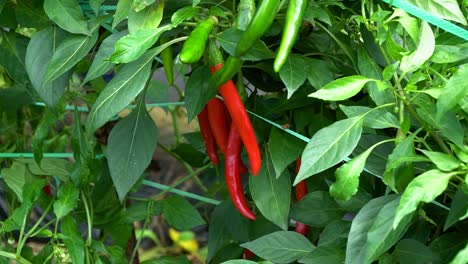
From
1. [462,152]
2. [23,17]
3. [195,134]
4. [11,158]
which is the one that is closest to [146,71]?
[23,17]

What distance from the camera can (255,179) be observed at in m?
1.44

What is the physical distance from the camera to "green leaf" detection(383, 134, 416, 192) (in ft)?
3.48

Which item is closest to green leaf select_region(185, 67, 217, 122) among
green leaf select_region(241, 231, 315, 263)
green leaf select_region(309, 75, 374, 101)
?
green leaf select_region(241, 231, 315, 263)

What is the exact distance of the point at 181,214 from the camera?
5.57 ft

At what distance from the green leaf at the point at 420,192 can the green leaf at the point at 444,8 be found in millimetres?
249

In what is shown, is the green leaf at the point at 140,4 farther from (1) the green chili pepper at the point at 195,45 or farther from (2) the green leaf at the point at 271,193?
(2) the green leaf at the point at 271,193

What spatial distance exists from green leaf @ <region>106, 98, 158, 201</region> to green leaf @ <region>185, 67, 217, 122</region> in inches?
4.0

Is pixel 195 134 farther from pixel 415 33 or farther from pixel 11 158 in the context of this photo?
pixel 415 33

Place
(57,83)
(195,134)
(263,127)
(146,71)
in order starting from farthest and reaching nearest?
1. (195,134)
2. (263,127)
3. (57,83)
4. (146,71)

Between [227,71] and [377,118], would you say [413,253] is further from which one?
[227,71]

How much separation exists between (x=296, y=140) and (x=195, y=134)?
44cm

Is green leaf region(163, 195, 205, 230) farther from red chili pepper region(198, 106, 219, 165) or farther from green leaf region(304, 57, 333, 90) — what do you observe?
green leaf region(304, 57, 333, 90)

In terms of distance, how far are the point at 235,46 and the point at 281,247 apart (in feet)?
1.04

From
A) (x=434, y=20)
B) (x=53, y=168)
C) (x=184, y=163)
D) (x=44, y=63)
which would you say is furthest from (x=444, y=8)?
(x=184, y=163)
